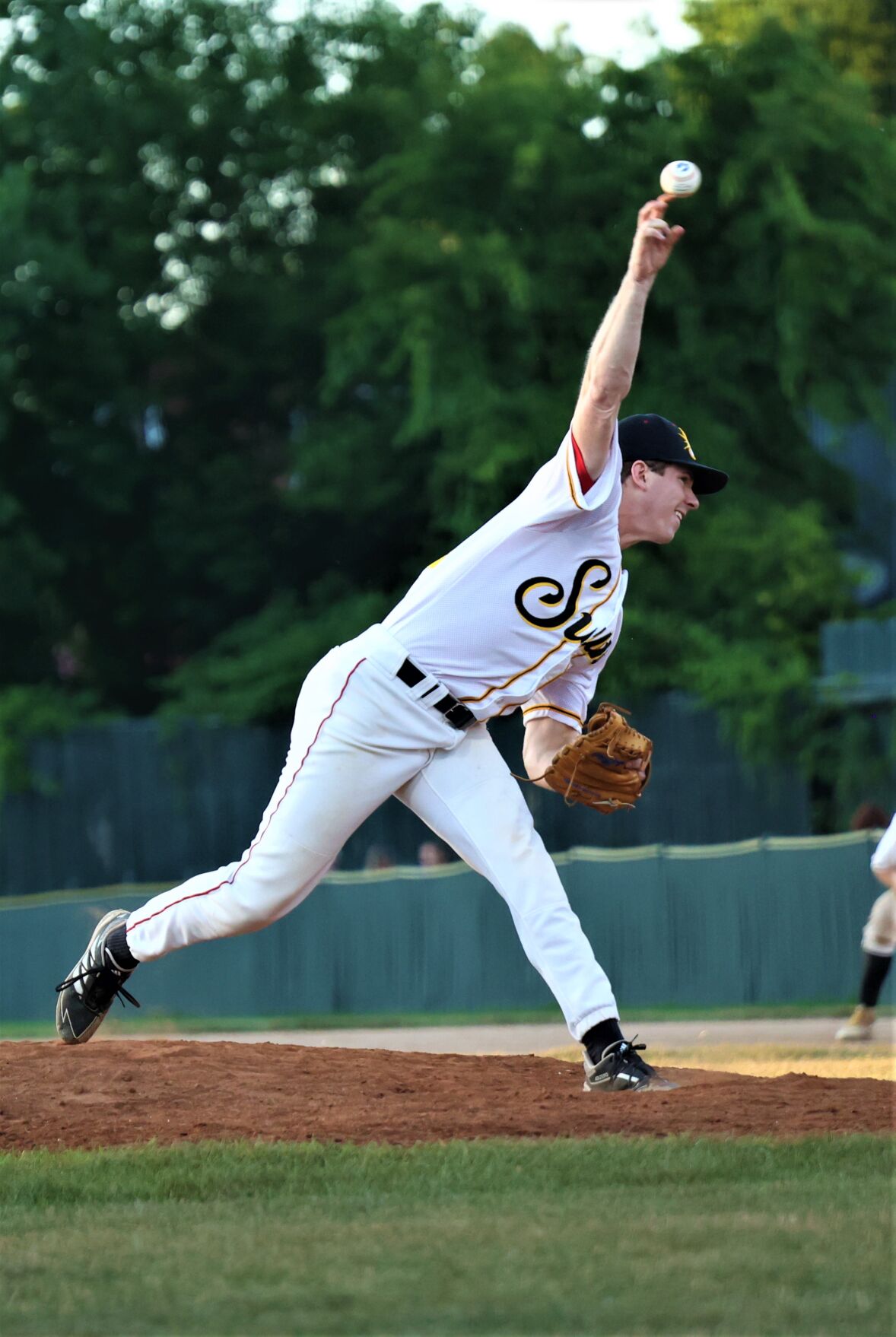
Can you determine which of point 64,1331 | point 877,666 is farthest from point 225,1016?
point 64,1331

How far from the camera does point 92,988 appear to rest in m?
6.08

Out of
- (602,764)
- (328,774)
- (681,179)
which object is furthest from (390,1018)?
(681,179)

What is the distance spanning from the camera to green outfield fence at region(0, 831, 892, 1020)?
13.6 m

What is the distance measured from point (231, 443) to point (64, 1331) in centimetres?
2219

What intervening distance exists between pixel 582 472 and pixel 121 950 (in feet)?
6.95

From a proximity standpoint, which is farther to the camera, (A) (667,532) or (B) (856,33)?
(B) (856,33)

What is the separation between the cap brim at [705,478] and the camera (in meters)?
5.69

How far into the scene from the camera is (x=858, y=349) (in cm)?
2050

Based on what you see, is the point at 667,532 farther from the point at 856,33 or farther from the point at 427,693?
the point at 856,33

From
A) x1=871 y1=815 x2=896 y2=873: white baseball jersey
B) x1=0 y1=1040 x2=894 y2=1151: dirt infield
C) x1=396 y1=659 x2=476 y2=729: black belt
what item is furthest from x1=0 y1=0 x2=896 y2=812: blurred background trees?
x1=396 y1=659 x2=476 y2=729: black belt

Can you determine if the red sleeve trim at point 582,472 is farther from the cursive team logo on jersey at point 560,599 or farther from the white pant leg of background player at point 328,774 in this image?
the white pant leg of background player at point 328,774

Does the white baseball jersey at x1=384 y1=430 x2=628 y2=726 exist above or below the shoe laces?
above

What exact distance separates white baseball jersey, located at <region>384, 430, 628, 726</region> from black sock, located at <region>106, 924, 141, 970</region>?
1.36 m

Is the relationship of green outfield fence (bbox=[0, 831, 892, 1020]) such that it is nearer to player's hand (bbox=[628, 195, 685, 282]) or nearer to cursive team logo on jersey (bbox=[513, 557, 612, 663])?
cursive team logo on jersey (bbox=[513, 557, 612, 663])
